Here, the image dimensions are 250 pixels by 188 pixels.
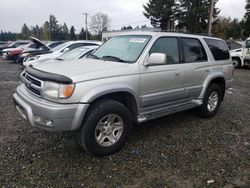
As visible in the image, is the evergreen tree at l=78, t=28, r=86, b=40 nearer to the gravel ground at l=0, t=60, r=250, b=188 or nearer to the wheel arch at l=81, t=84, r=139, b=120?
the gravel ground at l=0, t=60, r=250, b=188

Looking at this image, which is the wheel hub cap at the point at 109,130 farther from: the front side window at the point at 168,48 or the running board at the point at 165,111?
the front side window at the point at 168,48

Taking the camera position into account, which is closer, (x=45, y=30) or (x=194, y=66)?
(x=194, y=66)

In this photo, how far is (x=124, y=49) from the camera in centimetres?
415

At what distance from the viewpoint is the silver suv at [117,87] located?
3.04 metres

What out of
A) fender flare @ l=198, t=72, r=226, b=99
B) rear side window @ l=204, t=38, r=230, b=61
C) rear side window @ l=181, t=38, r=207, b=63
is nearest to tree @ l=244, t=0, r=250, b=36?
rear side window @ l=204, t=38, r=230, b=61

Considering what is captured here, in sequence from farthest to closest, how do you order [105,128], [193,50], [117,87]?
1. [193,50]
2. [105,128]
3. [117,87]

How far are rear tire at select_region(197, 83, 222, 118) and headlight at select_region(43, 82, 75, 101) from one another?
125 inches

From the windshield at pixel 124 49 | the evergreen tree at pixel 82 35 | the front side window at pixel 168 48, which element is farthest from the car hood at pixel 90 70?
the evergreen tree at pixel 82 35

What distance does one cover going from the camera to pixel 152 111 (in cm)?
401

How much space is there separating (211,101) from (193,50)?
1.35m

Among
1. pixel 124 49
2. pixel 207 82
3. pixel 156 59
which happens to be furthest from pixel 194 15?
pixel 156 59

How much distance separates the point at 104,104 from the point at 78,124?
1.54 feet

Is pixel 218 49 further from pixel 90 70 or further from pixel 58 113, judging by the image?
pixel 58 113

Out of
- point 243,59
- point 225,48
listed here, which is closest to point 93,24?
point 243,59
